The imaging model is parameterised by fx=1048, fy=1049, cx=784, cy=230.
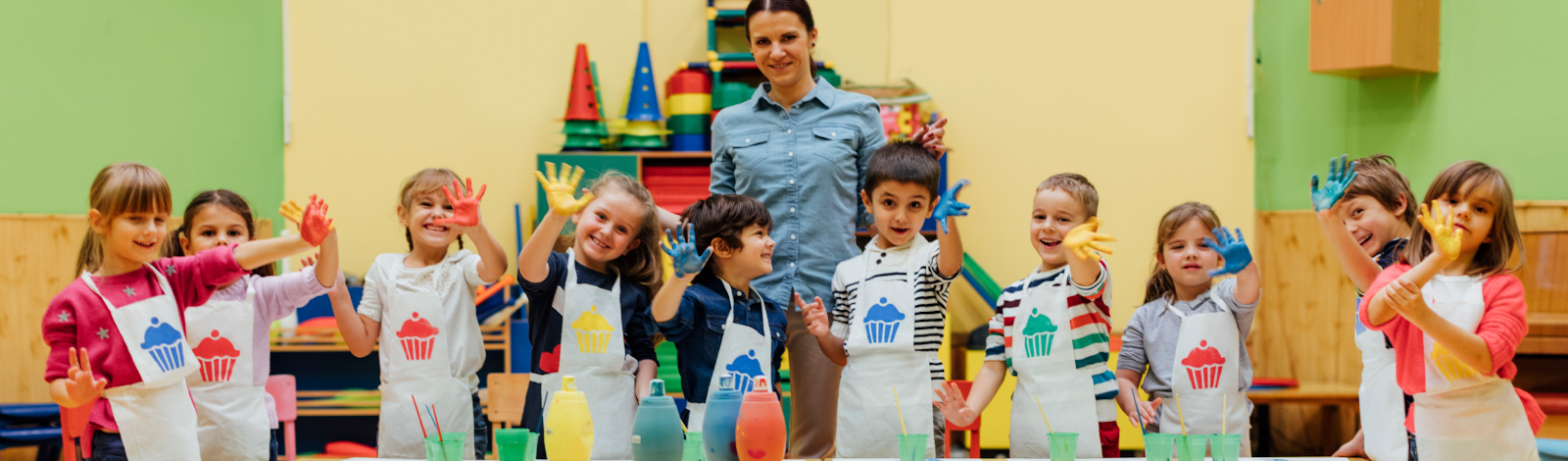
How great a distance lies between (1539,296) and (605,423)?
3477mm

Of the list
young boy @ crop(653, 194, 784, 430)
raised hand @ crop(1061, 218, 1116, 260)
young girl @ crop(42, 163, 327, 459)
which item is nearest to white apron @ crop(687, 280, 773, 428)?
young boy @ crop(653, 194, 784, 430)

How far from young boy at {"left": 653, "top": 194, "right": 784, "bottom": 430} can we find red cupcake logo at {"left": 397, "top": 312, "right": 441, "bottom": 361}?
0.56 m

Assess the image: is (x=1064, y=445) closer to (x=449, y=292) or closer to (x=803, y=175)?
(x=803, y=175)

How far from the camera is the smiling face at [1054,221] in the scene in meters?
2.36

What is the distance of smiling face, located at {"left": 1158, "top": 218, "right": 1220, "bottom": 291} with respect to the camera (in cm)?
259

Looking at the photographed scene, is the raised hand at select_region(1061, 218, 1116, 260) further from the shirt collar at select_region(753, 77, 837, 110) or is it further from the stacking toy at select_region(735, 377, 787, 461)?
the shirt collar at select_region(753, 77, 837, 110)

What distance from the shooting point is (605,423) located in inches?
92.5

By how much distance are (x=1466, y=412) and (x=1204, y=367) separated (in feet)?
2.00

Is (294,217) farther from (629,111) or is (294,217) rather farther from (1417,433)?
(629,111)

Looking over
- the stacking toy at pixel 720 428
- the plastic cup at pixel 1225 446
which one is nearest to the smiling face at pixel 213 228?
the stacking toy at pixel 720 428

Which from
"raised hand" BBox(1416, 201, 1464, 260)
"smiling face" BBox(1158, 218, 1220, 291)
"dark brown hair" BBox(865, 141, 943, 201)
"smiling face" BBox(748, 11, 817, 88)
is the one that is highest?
"smiling face" BBox(748, 11, 817, 88)

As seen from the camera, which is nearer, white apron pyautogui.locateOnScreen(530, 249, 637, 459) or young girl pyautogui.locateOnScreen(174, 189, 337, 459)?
white apron pyautogui.locateOnScreen(530, 249, 637, 459)

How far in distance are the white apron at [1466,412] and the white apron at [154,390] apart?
97.2 inches

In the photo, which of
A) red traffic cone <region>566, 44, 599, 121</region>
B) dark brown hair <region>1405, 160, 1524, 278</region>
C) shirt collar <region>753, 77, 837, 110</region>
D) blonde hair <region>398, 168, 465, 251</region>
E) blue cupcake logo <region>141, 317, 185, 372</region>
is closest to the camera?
dark brown hair <region>1405, 160, 1524, 278</region>
